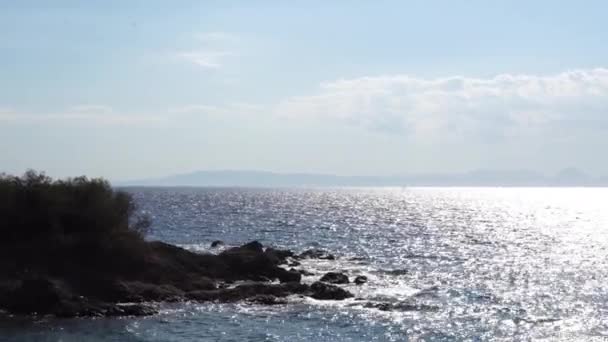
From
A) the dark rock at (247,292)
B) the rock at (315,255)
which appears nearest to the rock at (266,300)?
the dark rock at (247,292)

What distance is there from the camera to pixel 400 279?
210 ft

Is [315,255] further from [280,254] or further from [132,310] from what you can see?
[132,310]

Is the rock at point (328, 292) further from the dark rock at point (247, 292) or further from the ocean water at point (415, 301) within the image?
the ocean water at point (415, 301)

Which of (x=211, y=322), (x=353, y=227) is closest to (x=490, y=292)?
(x=211, y=322)

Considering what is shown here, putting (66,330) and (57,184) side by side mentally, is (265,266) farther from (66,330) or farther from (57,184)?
(66,330)

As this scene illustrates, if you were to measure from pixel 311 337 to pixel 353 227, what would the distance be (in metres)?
86.4

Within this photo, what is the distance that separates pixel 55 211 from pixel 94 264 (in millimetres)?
5874

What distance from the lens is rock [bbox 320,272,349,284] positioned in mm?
60141

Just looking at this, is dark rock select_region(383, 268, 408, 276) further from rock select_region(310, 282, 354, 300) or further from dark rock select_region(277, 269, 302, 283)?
rock select_region(310, 282, 354, 300)

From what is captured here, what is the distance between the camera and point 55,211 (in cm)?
5588

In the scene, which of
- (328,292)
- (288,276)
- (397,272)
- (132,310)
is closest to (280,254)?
(397,272)

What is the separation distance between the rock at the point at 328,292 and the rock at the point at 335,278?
4.49 metres

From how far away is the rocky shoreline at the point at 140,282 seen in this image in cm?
4572

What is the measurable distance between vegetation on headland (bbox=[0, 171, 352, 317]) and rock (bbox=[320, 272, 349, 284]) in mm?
2240
